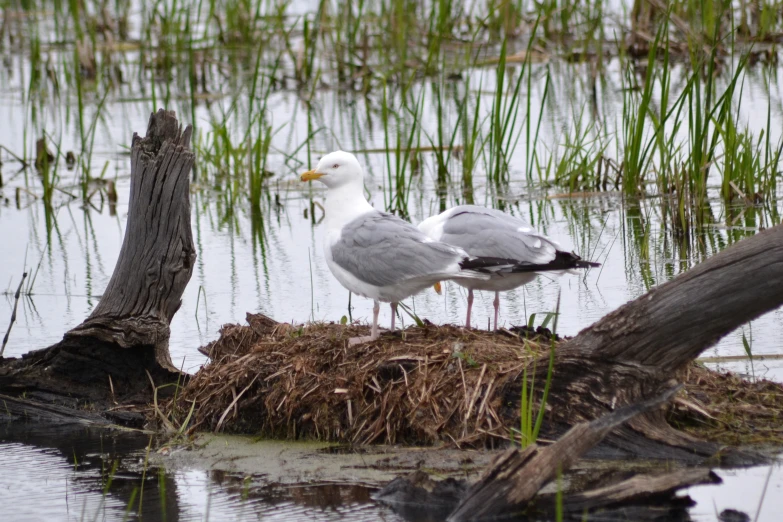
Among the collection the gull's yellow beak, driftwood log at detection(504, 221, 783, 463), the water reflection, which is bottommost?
the water reflection

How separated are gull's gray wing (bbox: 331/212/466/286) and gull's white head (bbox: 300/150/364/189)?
325 mm

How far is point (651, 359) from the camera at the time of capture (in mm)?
4891

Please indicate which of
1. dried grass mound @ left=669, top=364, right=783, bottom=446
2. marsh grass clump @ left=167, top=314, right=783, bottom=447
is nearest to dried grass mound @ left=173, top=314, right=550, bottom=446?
marsh grass clump @ left=167, top=314, right=783, bottom=447

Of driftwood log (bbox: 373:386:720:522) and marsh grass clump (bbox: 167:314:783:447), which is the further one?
marsh grass clump (bbox: 167:314:783:447)

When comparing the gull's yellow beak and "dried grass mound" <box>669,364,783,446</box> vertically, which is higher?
the gull's yellow beak

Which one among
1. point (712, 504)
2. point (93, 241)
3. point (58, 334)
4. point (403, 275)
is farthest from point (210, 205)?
point (712, 504)

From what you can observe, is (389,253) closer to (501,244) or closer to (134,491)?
(501,244)

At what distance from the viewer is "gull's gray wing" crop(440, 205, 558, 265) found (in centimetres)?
608

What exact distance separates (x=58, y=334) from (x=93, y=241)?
254 cm

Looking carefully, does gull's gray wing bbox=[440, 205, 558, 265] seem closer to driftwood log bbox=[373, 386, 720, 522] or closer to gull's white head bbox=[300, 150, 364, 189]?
gull's white head bbox=[300, 150, 364, 189]

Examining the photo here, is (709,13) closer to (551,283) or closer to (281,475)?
(551,283)

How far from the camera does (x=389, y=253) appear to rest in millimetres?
5906

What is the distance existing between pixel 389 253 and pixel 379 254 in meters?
0.05

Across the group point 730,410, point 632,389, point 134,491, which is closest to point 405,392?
point 632,389
